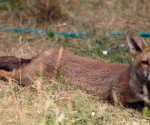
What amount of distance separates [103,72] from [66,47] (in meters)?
2.18

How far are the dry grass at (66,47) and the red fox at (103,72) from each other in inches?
7.5

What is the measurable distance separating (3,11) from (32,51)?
2.09 metres

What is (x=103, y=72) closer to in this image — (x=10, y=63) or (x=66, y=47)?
(x=10, y=63)

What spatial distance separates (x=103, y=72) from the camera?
6.93m

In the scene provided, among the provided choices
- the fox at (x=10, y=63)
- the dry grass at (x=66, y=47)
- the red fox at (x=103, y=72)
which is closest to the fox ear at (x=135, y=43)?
the red fox at (x=103, y=72)

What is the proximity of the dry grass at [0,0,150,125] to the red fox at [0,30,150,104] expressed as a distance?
7.5 inches

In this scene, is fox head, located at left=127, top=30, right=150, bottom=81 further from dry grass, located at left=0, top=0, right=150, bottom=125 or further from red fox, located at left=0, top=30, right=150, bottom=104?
dry grass, located at left=0, top=0, right=150, bottom=125

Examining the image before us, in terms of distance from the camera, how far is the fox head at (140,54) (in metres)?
6.21

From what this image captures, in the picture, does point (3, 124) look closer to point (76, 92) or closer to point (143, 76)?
point (76, 92)

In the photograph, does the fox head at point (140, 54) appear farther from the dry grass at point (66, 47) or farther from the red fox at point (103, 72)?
the dry grass at point (66, 47)

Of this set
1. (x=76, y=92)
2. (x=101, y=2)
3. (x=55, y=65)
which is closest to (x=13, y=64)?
(x=55, y=65)

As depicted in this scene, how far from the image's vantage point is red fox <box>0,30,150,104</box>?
6.39 metres

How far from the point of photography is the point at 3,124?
5.29 metres

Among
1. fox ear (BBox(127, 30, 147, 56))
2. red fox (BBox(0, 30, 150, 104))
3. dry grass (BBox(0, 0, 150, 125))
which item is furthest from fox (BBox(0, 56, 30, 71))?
fox ear (BBox(127, 30, 147, 56))
